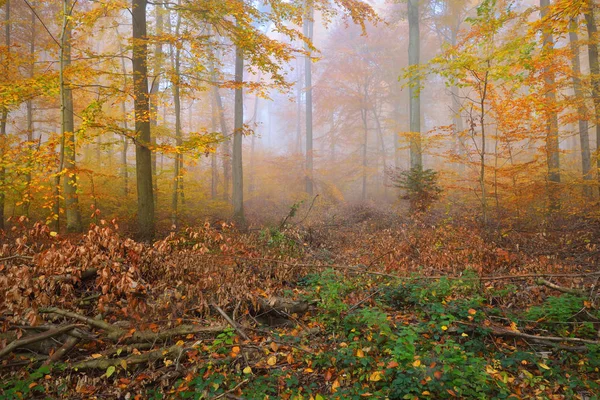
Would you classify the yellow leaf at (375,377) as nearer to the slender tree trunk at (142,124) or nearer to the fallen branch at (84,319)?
the fallen branch at (84,319)

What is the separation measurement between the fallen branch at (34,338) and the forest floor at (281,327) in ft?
0.06

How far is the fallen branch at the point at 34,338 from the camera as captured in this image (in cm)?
372

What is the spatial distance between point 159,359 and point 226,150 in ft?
65.0

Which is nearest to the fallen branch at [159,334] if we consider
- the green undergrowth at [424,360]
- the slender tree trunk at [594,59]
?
the green undergrowth at [424,360]

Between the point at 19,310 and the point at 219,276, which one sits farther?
the point at 219,276

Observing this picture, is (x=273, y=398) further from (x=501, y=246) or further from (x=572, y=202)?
(x=572, y=202)

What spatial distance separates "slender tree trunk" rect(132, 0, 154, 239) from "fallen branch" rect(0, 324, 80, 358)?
4.57 meters

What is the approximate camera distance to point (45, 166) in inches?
299

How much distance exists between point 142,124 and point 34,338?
562cm

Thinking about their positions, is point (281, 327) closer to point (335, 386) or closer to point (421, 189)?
point (335, 386)

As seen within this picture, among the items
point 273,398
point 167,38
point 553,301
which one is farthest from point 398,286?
point 167,38

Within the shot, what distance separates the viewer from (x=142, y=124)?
27.1 ft

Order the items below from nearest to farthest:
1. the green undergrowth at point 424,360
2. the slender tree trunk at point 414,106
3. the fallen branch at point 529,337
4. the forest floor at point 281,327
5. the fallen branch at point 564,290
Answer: the green undergrowth at point 424,360 → the forest floor at point 281,327 → the fallen branch at point 529,337 → the fallen branch at point 564,290 → the slender tree trunk at point 414,106

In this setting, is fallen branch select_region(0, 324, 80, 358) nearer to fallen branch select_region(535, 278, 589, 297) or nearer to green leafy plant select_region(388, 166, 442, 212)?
fallen branch select_region(535, 278, 589, 297)
